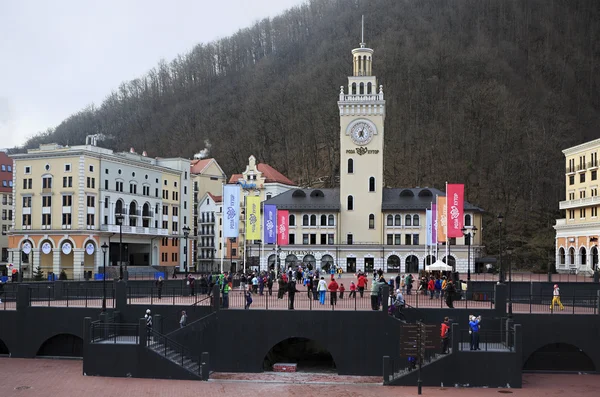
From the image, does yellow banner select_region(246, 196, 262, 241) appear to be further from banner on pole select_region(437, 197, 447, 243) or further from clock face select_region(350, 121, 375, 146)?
clock face select_region(350, 121, 375, 146)

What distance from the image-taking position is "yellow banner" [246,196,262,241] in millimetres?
57188

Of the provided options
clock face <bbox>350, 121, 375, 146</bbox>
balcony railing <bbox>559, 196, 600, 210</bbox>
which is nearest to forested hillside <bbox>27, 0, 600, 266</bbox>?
balcony railing <bbox>559, 196, 600, 210</bbox>

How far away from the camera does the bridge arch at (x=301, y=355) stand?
38.7 metres

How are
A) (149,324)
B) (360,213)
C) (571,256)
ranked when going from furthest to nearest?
1. (360,213)
2. (571,256)
3. (149,324)

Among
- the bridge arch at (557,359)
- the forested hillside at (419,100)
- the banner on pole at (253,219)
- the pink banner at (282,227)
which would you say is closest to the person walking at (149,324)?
the bridge arch at (557,359)

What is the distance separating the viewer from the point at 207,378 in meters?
32.1

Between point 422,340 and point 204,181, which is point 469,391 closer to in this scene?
point 422,340

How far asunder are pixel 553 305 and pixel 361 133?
173 ft

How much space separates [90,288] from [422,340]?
24116 mm

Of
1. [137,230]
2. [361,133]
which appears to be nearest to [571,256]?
[361,133]

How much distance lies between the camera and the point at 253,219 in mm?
59156

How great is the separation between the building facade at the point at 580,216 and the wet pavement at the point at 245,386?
45.5 m

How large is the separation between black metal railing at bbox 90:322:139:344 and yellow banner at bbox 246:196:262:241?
2135 centimetres

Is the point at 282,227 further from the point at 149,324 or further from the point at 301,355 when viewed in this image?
the point at 149,324
